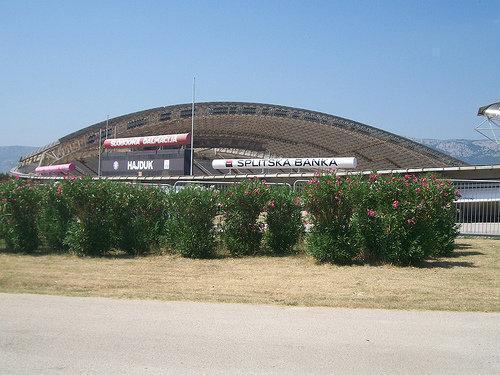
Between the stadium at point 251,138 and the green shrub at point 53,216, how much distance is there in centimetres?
5053

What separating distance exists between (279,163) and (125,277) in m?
48.2

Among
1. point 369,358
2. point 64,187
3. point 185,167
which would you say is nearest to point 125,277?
point 64,187

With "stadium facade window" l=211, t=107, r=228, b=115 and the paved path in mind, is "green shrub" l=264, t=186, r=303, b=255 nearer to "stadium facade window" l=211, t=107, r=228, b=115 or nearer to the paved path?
the paved path

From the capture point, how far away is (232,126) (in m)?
86.3

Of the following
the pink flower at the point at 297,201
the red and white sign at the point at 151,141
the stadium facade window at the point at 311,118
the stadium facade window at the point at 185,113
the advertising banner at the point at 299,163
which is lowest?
the pink flower at the point at 297,201

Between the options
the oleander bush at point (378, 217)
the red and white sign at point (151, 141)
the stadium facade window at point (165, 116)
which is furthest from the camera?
the stadium facade window at point (165, 116)

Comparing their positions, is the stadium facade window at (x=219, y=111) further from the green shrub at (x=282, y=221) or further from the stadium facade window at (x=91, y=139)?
the green shrub at (x=282, y=221)

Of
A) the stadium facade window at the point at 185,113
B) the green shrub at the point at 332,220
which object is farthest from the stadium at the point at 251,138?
the green shrub at the point at 332,220

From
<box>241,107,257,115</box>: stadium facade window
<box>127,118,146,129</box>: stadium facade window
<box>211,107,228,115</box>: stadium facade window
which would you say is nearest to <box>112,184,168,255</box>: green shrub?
<box>241,107,257,115</box>: stadium facade window

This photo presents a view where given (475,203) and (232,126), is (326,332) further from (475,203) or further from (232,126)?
(232,126)

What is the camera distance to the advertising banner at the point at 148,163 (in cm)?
6644

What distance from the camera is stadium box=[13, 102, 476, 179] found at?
77812 mm

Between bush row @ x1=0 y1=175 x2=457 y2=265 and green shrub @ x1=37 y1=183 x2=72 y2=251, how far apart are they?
0.03 metres

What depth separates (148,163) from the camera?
69.4 meters
